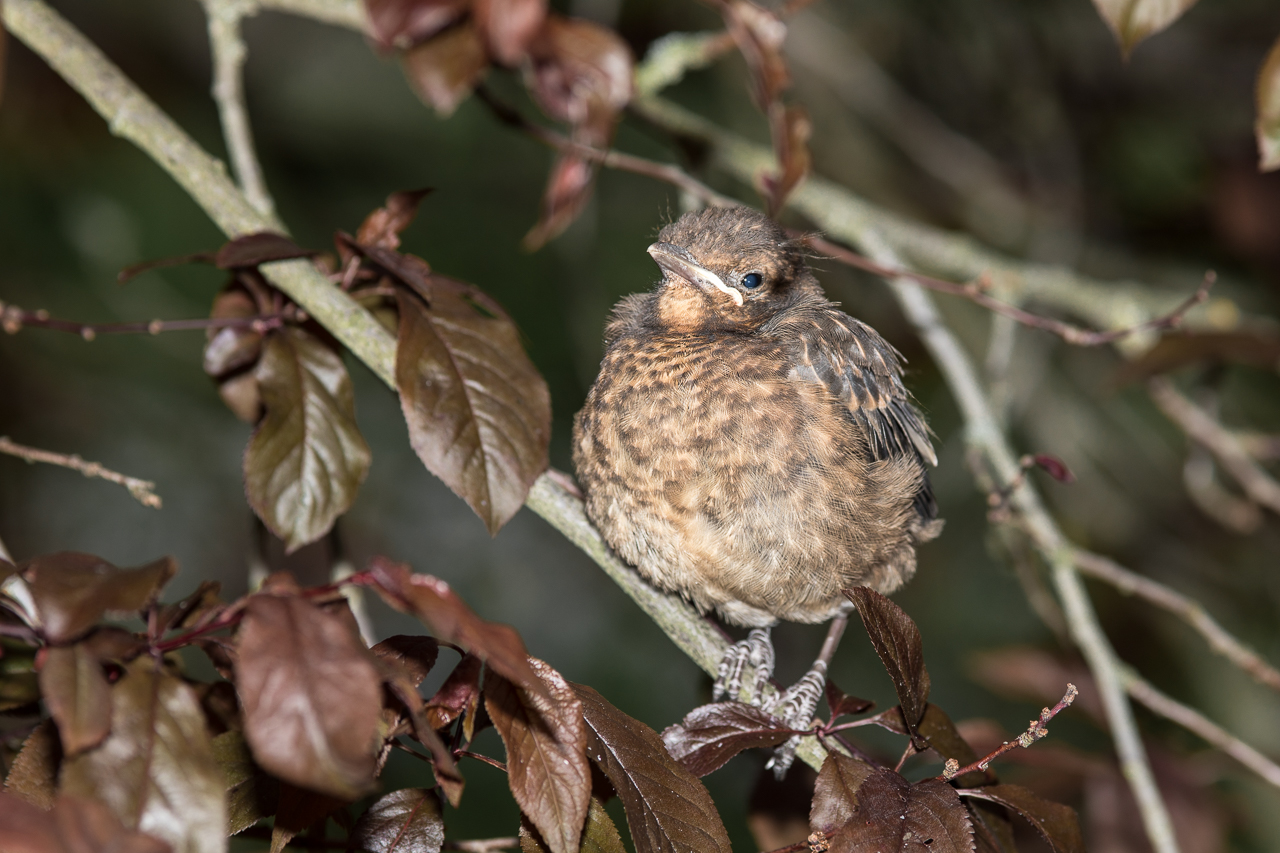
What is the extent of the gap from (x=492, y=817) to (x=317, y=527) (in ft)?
15.0

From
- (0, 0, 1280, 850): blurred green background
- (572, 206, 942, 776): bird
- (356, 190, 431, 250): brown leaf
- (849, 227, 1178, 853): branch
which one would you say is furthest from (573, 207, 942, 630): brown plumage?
(0, 0, 1280, 850): blurred green background

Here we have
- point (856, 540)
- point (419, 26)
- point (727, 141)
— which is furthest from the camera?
point (727, 141)

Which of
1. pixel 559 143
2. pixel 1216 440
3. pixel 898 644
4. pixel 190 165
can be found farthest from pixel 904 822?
pixel 1216 440

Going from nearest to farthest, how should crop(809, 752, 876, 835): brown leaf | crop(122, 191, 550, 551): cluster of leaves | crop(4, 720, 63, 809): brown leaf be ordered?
crop(4, 720, 63, 809): brown leaf
crop(809, 752, 876, 835): brown leaf
crop(122, 191, 550, 551): cluster of leaves

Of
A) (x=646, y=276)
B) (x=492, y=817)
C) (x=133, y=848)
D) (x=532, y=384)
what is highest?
(x=532, y=384)

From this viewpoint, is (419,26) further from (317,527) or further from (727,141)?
(727,141)

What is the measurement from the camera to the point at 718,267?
8.70ft

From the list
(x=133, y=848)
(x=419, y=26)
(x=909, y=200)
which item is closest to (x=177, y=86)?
(x=909, y=200)

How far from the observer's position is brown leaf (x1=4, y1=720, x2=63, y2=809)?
4.50ft

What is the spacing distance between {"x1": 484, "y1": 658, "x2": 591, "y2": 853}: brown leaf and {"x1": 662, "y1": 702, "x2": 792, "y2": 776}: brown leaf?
256 mm

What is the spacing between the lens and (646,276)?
6148mm

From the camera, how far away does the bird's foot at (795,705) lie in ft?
7.77

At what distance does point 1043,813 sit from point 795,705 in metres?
0.79

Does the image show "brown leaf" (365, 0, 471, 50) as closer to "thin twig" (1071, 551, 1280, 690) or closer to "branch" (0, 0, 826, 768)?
"branch" (0, 0, 826, 768)
